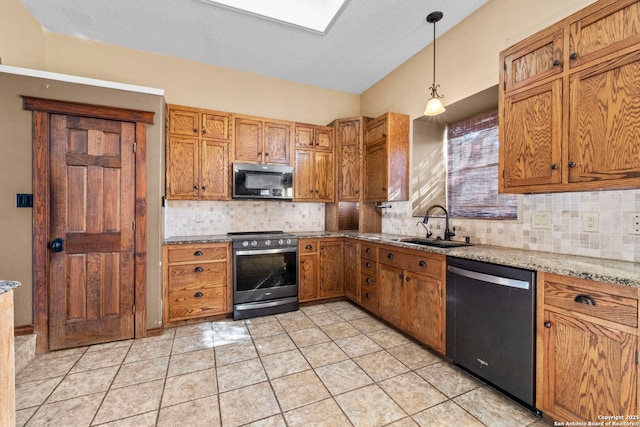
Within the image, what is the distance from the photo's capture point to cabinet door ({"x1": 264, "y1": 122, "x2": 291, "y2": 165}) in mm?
3543

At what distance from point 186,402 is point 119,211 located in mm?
1841

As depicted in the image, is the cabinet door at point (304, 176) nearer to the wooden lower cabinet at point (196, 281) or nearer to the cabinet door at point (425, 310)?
the wooden lower cabinet at point (196, 281)

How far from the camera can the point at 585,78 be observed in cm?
158

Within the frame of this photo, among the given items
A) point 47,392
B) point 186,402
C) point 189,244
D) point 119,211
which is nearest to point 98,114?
point 119,211

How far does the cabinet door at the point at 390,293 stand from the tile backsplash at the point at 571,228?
82 cm

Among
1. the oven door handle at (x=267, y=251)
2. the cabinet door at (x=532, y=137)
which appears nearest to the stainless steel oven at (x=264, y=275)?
the oven door handle at (x=267, y=251)

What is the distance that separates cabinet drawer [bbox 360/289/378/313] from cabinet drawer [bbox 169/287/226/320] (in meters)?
1.64

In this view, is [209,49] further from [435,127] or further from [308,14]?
[435,127]

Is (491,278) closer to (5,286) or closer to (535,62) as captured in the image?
(535,62)

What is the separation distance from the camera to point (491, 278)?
178cm

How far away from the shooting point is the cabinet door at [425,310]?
220 centimetres

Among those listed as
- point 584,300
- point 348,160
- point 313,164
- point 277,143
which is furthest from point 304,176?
point 584,300

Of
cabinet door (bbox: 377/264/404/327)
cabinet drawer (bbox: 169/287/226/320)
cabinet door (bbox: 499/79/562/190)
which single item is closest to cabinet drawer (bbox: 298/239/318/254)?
cabinet door (bbox: 377/264/404/327)

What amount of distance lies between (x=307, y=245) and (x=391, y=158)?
1525 millimetres
